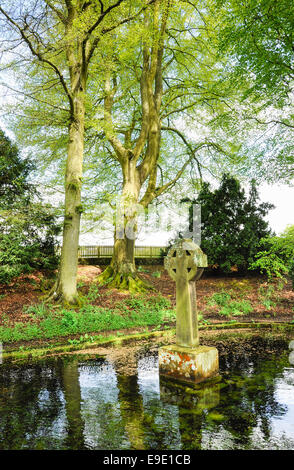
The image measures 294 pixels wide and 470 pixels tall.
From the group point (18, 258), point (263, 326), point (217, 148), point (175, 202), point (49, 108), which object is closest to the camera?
point (263, 326)

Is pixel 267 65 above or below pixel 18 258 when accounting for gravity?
above

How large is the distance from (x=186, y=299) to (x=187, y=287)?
17 cm

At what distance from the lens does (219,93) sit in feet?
46.2

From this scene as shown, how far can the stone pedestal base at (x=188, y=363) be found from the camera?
3.86 meters

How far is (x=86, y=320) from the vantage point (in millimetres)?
7605

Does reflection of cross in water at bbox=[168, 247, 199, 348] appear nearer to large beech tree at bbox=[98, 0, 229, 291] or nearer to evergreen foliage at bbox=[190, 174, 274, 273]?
large beech tree at bbox=[98, 0, 229, 291]

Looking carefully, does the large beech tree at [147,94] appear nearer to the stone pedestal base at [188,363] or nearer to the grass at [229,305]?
the grass at [229,305]

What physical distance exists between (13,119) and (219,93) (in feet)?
30.5

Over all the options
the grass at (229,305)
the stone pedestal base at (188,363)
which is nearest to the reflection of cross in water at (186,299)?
the stone pedestal base at (188,363)

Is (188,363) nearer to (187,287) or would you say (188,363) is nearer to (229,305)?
(187,287)

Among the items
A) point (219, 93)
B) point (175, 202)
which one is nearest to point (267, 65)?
point (219, 93)

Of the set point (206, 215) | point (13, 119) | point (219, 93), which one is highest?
point (219, 93)


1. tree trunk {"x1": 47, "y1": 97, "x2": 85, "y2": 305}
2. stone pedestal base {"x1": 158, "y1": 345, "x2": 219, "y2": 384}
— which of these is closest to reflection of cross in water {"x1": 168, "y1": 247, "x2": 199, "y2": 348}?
stone pedestal base {"x1": 158, "y1": 345, "x2": 219, "y2": 384}

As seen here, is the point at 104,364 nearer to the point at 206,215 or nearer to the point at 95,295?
the point at 95,295
